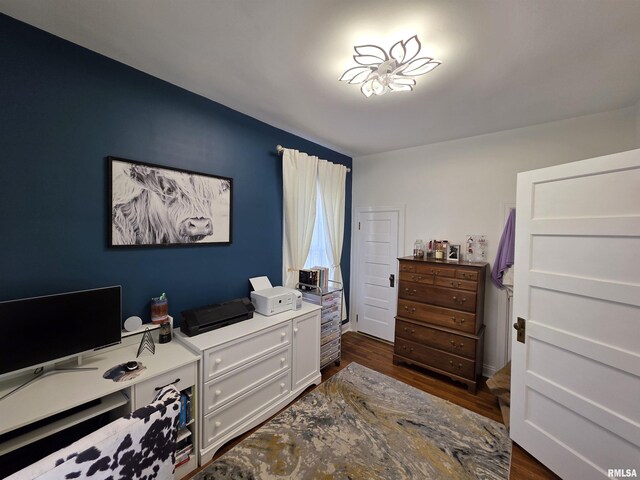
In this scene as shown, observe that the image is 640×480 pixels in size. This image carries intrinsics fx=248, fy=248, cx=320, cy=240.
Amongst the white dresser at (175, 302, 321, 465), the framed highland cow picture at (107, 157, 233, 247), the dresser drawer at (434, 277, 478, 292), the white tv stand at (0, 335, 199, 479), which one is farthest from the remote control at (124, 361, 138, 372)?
the dresser drawer at (434, 277, 478, 292)

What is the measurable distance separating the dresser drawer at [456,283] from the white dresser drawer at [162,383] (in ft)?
7.89

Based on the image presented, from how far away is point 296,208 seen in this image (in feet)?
9.25

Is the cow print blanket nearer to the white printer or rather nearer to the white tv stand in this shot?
the white tv stand

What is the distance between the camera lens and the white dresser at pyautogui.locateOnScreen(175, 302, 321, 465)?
1708 mm

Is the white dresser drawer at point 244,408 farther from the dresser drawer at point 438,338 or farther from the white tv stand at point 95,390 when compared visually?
the dresser drawer at point 438,338

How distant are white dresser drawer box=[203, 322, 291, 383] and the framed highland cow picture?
2.97 feet

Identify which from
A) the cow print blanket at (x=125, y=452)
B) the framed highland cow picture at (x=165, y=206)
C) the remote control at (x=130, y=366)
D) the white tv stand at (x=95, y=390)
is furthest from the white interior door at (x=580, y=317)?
the remote control at (x=130, y=366)

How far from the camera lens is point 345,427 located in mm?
1998

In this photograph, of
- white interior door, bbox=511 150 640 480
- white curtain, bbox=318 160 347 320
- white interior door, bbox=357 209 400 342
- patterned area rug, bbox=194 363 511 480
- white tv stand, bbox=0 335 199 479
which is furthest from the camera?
white interior door, bbox=357 209 400 342

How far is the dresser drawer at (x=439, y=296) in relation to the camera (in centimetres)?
253

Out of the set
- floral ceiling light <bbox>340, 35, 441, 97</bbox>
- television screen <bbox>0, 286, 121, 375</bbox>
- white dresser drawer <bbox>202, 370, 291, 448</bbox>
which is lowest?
white dresser drawer <bbox>202, 370, 291, 448</bbox>

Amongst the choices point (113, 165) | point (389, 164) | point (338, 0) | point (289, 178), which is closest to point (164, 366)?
point (113, 165)

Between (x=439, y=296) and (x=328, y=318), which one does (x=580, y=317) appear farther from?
(x=328, y=318)

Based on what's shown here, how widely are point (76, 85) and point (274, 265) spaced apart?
2028 mm
